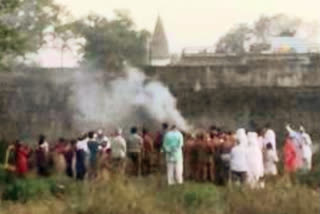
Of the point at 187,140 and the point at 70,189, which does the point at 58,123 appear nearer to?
the point at 187,140

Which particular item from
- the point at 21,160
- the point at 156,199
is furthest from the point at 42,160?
the point at 156,199

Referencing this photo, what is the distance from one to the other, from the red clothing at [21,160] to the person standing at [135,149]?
196cm

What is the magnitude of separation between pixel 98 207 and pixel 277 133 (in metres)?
18.3

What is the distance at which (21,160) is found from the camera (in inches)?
888

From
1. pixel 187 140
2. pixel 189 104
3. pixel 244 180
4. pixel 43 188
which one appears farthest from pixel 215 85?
pixel 43 188

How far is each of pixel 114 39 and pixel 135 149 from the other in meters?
39.9

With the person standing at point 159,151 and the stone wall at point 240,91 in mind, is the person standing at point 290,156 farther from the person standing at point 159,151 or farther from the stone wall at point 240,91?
the stone wall at point 240,91

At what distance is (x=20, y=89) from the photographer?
116 ft

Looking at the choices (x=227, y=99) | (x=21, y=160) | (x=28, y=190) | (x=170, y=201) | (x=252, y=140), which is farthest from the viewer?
(x=227, y=99)

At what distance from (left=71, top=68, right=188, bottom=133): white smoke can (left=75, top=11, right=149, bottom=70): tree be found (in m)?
22.6

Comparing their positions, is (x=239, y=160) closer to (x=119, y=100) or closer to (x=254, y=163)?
(x=254, y=163)

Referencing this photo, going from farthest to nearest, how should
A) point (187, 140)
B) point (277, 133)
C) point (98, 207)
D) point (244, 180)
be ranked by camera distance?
1. point (277, 133)
2. point (187, 140)
3. point (244, 180)
4. point (98, 207)

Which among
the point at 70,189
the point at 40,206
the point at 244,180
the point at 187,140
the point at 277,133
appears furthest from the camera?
the point at 277,133

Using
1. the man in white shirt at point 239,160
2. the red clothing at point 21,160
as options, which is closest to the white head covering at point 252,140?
the man in white shirt at point 239,160
